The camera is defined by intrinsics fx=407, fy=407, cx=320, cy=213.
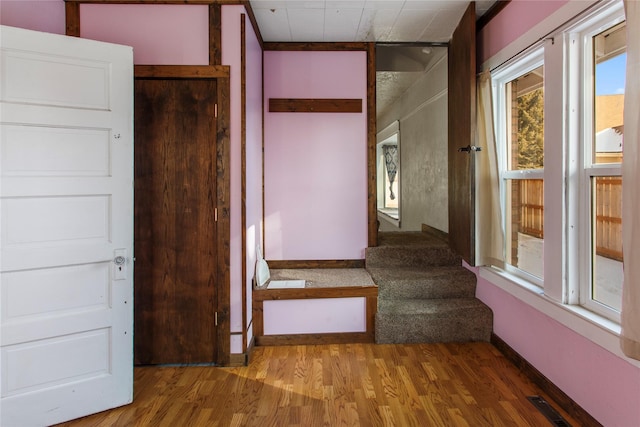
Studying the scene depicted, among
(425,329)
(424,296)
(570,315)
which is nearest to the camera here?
(570,315)

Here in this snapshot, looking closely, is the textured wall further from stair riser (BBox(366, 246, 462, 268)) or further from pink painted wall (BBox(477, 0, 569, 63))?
pink painted wall (BBox(477, 0, 569, 63))

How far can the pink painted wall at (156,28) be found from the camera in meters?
2.94

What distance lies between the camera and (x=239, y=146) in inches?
119

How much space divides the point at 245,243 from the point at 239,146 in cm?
72

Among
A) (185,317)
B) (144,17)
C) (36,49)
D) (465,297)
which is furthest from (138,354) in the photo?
(465,297)

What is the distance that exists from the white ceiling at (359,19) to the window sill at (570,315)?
6.99ft

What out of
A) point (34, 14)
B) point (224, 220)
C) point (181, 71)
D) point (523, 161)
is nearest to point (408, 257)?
point (523, 161)

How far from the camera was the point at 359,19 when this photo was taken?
340 centimetres

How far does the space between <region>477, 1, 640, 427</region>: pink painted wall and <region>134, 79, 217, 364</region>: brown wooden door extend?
2196 mm

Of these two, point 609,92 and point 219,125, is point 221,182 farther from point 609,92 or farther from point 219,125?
point 609,92

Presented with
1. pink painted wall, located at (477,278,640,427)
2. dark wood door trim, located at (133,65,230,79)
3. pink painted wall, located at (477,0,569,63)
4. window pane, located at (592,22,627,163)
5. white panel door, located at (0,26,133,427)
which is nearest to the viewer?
pink painted wall, located at (477,278,640,427)

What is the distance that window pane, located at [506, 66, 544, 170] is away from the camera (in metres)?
2.80

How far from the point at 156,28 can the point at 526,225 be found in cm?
308

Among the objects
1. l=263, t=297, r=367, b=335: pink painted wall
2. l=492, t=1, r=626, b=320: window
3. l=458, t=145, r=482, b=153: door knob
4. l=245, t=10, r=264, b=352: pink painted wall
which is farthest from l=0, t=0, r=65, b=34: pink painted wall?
l=492, t=1, r=626, b=320: window
